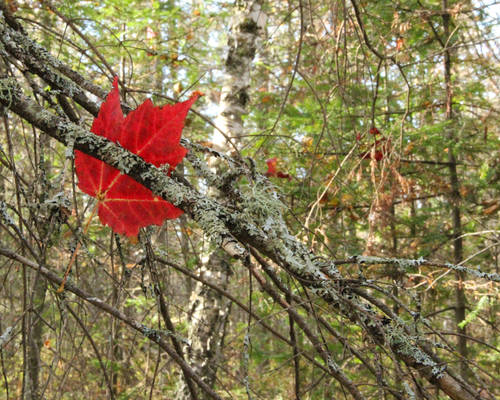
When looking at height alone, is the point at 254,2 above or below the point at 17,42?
above

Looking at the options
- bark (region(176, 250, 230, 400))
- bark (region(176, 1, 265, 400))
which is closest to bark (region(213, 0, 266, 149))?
bark (region(176, 1, 265, 400))

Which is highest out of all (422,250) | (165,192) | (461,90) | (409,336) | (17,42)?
(461,90)

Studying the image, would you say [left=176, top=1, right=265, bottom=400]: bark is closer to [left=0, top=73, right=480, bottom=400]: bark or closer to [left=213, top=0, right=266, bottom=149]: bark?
[left=213, top=0, right=266, bottom=149]: bark

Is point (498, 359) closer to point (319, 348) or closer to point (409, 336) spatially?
point (319, 348)

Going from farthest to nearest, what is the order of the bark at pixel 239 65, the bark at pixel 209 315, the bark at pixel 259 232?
the bark at pixel 239 65 < the bark at pixel 209 315 < the bark at pixel 259 232

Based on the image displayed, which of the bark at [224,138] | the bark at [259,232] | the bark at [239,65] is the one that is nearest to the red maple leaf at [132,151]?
the bark at [259,232]

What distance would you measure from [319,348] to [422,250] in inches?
120

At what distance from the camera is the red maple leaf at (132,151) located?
2.66 feet

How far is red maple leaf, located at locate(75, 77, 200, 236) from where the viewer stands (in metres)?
0.81

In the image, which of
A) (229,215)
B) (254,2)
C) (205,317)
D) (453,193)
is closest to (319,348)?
(229,215)

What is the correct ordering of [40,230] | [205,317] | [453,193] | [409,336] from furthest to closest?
[453,193] < [205,317] < [40,230] < [409,336]

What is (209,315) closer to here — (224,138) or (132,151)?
(224,138)

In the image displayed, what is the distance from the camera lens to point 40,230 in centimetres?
93

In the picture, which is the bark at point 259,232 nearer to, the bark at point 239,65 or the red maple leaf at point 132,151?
the red maple leaf at point 132,151
